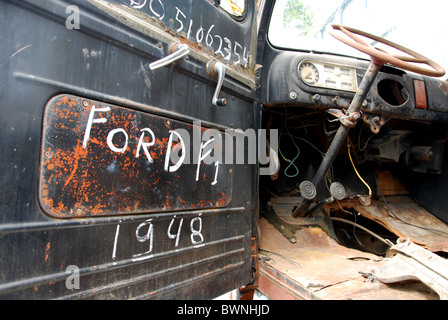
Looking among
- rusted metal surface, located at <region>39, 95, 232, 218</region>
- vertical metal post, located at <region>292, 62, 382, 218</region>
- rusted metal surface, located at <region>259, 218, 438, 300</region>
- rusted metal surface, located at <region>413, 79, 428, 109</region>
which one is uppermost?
rusted metal surface, located at <region>413, 79, 428, 109</region>

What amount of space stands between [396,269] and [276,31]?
5.00 ft

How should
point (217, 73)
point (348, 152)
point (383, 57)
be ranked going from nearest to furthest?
1. point (217, 73)
2. point (383, 57)
3. point (348, 152)

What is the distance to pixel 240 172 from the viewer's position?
4.25 feet

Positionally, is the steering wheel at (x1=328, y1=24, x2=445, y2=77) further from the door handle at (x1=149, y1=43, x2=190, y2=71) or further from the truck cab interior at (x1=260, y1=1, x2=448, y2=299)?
the door handle at (x1=149, y1=43, x2=190, y2=71)

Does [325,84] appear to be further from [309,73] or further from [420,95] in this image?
[420,95]

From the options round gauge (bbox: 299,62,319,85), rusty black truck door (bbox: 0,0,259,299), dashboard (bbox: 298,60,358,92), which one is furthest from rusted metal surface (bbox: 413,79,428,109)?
rusty black truck door (bbox: 0,0,259,299)

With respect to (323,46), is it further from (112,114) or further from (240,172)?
(112,114)

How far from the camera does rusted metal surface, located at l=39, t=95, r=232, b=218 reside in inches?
27.8

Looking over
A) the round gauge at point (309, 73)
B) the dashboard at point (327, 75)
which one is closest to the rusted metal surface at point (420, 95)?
the dashboard at point (327, 75)

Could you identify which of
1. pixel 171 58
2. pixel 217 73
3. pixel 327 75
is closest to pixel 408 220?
pixel 327 75

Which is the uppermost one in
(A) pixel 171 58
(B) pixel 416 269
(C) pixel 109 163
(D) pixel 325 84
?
(D) pixel 325 84

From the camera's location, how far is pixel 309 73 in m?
1.65

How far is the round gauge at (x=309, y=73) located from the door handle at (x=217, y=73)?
75 cm

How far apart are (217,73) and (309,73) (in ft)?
2.60
